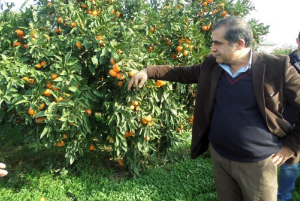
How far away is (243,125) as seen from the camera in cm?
153

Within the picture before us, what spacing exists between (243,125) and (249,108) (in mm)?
102

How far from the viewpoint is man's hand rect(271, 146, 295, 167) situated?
1.59m

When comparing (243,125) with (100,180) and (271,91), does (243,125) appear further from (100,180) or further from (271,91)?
(100,180)

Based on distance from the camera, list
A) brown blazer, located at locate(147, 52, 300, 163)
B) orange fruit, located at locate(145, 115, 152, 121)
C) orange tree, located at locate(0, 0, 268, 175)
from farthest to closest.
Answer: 1. orange fruit, located at locate(145, 115, 152, 121)
2. orange tree, located at locate(0, 0, 268, 175)
3. brown blazer, located at locate(147, 52, 300, 163)

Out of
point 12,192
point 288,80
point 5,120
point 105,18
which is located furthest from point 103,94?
point 288,80

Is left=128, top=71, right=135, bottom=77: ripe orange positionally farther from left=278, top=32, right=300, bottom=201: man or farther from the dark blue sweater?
left=278, top=32, right=300, bottom=201: man

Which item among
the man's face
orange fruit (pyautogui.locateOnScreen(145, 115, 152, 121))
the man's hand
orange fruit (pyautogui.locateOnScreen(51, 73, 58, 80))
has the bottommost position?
orange fruit (pyautogui.locateOnScreen(145, 115, 152, 121))

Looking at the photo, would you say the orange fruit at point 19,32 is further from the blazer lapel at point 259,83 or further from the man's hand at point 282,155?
the man's hand at point 282,155

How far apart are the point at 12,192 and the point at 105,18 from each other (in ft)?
6.67

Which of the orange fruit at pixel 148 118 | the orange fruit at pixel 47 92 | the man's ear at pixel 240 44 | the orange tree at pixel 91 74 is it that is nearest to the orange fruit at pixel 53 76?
the orange tree at pixel 91 74

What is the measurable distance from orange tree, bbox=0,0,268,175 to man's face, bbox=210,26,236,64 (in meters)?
0.82

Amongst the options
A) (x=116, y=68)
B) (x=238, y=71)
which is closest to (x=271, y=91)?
(x=238, y=71)

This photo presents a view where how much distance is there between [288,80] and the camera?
147cm

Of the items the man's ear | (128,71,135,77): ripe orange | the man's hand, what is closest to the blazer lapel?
the man's ear
